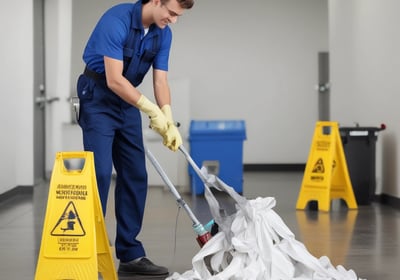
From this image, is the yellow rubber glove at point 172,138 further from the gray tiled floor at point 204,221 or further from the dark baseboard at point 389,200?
the dark baseboard at point 389,200

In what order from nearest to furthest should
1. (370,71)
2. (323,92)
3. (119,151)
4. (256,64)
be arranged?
(119,151), (370,71), (323,92), (256,64)

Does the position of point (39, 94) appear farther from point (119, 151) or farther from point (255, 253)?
point (255, 253)

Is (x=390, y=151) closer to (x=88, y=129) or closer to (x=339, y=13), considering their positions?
(x=339, y=13)

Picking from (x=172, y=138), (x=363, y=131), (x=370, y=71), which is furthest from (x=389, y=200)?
(x=172, y=138)

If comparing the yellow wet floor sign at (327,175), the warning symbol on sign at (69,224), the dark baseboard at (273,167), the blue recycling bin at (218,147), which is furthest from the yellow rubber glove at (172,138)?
the dark baseboard at (273,167)

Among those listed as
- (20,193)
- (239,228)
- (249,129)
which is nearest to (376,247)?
(239,228)

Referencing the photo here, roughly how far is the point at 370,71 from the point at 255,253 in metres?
5.19

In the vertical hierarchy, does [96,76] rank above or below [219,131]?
above

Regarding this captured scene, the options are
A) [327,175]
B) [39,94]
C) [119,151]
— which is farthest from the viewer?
[39,94]

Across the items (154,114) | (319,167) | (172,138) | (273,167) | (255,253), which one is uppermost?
(154,114)

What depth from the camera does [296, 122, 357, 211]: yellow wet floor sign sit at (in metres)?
7.40

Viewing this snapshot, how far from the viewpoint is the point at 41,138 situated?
10836 millimetres

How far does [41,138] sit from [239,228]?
7335 mm

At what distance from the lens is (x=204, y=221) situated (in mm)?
6672
